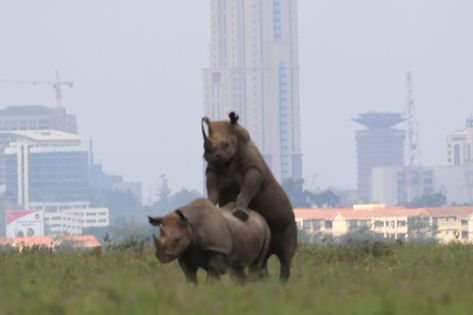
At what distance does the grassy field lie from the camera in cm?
1223

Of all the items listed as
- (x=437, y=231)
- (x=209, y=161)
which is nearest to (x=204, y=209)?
(x=209, y=161)

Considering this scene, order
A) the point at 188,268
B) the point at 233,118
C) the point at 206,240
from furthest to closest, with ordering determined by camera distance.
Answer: the point at 233,118
the point at 188,268
the point at 206,240

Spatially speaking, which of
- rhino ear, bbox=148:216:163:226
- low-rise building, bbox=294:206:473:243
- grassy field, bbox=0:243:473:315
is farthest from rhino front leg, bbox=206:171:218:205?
low-rise building, bbox=294:206:473:243

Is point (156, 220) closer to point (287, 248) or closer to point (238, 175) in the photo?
point (238, 175)

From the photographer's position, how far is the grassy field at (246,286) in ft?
40.1

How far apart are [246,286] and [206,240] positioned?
36.1 inches

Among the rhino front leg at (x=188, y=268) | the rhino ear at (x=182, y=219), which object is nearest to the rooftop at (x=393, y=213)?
the rhino front leg at (x=188, y=268)

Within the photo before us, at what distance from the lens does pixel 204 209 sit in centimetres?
1537

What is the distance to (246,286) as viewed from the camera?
14375 millimetres

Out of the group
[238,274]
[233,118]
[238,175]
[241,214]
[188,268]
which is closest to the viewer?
[188,268]

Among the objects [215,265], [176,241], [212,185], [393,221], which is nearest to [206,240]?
[215,265]

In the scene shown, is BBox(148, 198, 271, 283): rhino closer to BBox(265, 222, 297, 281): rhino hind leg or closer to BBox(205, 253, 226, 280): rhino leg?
BBox(205, 253, 226, 280): rhino leg

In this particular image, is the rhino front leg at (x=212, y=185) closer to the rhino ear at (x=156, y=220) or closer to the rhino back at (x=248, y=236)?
the rhino back at (x=248, y=236)

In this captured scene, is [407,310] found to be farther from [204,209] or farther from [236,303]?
[204,209]
